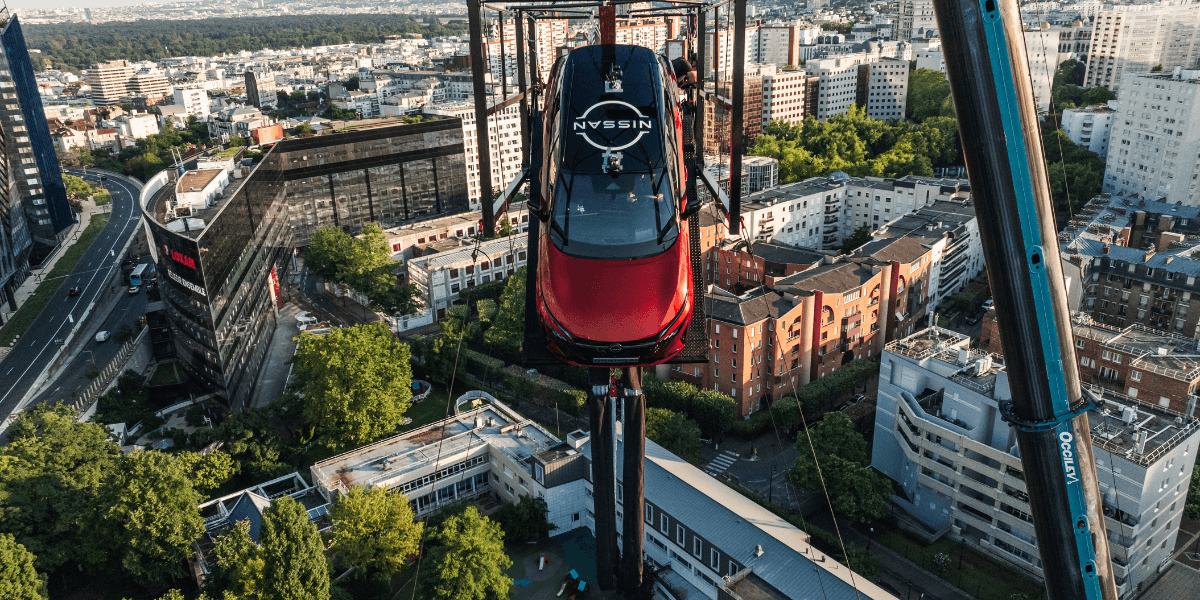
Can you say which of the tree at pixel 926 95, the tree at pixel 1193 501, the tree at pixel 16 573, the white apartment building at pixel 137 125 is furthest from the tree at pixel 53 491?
the white apartment building at pixel 137 125

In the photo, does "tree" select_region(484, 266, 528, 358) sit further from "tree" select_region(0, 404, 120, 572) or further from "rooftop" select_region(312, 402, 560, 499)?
"tree" select_region(0, 404, 120, 572)

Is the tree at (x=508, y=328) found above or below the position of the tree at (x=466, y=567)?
below

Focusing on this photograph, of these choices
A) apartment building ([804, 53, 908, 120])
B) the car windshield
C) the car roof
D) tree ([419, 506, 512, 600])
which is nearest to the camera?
the car windshield

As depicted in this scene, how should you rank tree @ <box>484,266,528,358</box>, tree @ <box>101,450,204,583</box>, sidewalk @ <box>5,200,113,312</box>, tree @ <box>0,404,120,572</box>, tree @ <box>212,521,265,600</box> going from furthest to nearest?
sidewalk @ <box>5,200,113,312</box>, tree @ <box>484,266,528,358</box>, tree @ <box>0,404,120,572</box>, tree @ <box>101,450,204,583</box>, tree @ <box>212,521,265,600</box>

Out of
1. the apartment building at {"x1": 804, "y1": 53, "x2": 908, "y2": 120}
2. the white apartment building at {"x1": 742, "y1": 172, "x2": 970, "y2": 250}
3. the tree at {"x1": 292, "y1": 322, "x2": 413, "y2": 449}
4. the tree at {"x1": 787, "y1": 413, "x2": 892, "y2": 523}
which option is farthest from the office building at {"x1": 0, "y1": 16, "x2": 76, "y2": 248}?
the apartment building at {"x1": 804, "y1": 53, "x2": 908, "y2": 120}

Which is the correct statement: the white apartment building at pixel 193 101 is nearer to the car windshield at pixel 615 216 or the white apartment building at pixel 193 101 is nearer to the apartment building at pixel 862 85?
the apartment building at pixel 862 85

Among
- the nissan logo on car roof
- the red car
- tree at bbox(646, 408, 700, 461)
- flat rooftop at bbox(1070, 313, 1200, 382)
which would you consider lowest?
tree at bbox(646, 408, 700, 461)

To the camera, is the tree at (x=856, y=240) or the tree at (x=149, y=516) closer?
the tree at (x=149, y=516)

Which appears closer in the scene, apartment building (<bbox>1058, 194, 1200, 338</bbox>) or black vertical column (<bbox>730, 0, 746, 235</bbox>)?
black vertical column (<bbox>730, 0, 746, 235</bbox>)
